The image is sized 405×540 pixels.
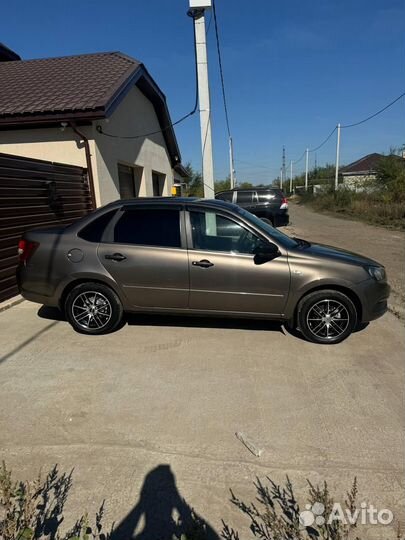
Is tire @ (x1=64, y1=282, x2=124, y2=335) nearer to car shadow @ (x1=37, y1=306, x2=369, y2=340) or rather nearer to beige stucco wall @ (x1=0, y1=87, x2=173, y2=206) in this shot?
car shadow @ (x1=37, y1=306, x2=369, y2=340)

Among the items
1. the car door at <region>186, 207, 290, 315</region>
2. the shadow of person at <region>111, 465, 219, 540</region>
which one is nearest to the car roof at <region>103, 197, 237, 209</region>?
the car door at <region>186, 207, 290, 315</region>

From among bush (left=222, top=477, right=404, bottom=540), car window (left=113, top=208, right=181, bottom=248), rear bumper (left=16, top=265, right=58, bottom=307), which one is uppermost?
car window (left=113, top=208, right=181, bottom=248)

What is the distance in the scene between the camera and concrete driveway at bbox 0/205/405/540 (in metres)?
2.11

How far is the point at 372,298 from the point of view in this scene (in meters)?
3.85

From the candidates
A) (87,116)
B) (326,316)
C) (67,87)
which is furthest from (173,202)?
(67,87)

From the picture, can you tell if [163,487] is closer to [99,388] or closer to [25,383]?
[99,388]

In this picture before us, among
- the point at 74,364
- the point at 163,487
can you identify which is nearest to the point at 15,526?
the point at 163,487

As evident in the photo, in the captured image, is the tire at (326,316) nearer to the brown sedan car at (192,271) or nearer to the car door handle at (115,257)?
the brown sedan car at (192,271)

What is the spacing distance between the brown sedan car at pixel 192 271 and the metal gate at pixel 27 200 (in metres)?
1.52

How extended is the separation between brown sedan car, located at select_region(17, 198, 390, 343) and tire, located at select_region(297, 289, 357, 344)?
0.04 feet

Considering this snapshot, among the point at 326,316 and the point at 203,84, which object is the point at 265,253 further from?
the point at 203,84

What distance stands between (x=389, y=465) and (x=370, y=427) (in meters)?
0.37

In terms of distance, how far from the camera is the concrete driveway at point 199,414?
2109mm

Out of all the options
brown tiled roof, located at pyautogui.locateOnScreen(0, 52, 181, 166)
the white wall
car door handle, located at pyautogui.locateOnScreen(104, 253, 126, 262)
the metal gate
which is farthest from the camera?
the white wall
